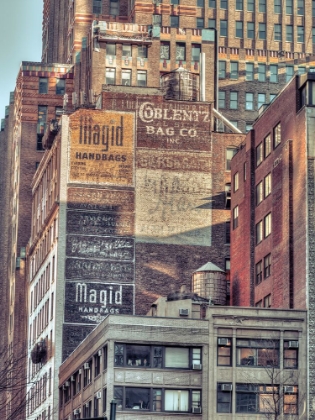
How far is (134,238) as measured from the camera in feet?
377

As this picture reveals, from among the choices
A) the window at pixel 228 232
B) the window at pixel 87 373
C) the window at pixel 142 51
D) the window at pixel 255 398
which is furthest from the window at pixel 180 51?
the window at pixel 255 398

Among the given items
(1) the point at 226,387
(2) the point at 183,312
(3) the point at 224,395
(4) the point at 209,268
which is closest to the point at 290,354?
(1) the point at 226,387

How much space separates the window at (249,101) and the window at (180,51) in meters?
16.5

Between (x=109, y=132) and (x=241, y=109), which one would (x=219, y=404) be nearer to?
(x=109, y=132)

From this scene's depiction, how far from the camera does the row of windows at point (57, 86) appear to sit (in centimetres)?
14962

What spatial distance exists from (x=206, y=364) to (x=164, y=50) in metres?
58.4

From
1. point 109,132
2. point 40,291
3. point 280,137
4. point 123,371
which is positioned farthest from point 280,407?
point 40,291

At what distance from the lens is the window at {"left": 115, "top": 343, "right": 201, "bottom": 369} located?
89938mm

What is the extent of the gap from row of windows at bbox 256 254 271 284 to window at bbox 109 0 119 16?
62.8m

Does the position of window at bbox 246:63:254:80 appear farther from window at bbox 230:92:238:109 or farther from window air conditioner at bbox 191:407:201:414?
window air conditioner at bbox 191:407:201:414

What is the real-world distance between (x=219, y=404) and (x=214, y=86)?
187 ft

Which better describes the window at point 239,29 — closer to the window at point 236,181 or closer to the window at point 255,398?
Result: the window at point 236,181

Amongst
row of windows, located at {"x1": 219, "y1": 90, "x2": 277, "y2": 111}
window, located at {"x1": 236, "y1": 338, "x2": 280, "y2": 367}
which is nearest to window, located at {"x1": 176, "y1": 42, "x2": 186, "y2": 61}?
row of windows, located at {"x1": 219, "y1": 90, "x2": 277, "y2": 111}

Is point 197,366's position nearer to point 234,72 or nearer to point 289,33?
point 234,72
